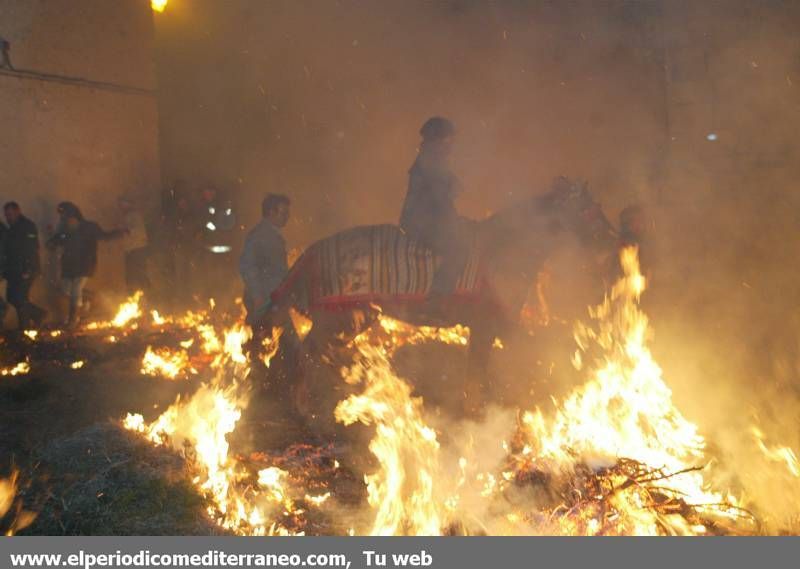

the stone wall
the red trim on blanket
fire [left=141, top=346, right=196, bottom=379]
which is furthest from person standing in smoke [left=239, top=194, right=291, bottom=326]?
the stone wall

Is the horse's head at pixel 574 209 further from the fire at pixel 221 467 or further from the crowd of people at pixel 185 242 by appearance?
the fire at pixel 221 467

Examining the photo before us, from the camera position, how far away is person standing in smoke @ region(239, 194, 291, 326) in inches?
248

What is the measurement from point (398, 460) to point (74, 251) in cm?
806

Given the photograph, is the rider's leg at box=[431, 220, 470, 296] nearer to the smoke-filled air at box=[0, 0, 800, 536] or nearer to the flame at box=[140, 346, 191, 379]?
the smoke-filled air at box=[0, 0, 800, 536]

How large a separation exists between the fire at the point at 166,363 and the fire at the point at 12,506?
3.19 meters

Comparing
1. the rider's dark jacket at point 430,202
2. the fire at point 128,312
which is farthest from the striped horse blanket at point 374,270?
the fire at point 128,312

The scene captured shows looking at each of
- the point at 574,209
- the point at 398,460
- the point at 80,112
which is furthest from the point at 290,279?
the point at 80,112

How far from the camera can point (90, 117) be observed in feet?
37.4

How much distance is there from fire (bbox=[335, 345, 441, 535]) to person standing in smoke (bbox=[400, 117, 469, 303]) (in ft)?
3.88

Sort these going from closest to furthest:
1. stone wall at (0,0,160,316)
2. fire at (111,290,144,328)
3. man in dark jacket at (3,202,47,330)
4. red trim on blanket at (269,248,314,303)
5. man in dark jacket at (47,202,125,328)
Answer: red trim on blanket at (269,248,314,303)
man in dark jacket at (3,202,47,330)
man in dark jacket at (47,202,125,328)
fire at (111,290,144,328)
stone wall at (0,0,160,316)

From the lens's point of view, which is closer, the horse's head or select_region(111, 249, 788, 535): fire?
select_region(111, 249, 788, 535): fire

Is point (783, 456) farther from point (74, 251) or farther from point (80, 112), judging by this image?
point (80, 112)

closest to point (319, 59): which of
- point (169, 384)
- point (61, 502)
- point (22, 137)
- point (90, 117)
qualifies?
point (90, 117)

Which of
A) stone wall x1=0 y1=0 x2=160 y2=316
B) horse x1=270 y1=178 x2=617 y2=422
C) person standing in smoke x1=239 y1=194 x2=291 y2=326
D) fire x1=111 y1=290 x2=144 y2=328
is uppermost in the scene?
stone wall x1=0 y1=0 x2=160 y2=316
